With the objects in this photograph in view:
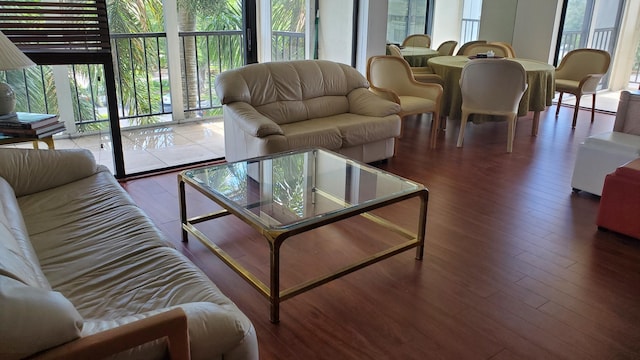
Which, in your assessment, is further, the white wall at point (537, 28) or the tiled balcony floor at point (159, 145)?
the white wall at point (537, 28)

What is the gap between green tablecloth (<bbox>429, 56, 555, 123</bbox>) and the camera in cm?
529

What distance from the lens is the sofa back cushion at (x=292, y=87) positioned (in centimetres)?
387

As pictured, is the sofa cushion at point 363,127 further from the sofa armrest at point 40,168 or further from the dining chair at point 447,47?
the dining chair at point 447,47

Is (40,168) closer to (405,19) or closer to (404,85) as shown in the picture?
(404,85)

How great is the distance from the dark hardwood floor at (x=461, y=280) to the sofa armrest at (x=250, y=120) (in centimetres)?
62

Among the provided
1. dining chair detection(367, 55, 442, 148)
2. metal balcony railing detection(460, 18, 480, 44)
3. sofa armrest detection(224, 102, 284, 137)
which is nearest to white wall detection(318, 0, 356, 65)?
dining chair detection(367, 55, 442, 148)

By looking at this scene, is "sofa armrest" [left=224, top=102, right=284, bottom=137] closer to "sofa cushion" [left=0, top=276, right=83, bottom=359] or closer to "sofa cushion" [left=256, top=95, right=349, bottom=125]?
"sofa cushion" [left=256, top=95, right=349, bottom=125]

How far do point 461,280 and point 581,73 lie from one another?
15.7 ft

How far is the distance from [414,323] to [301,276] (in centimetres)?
63

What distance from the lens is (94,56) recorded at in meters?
3.54

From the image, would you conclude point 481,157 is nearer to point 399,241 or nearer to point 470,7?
point 399,241

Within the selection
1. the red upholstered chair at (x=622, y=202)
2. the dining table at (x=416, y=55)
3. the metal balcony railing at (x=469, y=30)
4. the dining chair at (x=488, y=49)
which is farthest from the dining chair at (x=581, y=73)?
the red upholstered chair at (x=622, y=202)

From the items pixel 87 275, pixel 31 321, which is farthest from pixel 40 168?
pixel 31 321

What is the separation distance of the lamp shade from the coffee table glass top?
1069mm
